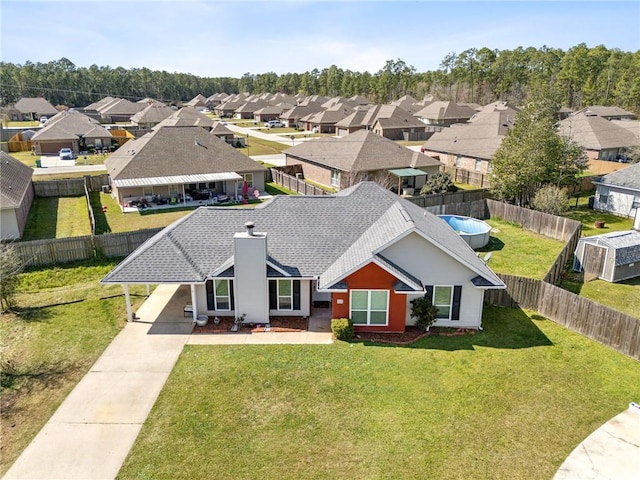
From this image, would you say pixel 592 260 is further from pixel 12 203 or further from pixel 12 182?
pixel 12 182

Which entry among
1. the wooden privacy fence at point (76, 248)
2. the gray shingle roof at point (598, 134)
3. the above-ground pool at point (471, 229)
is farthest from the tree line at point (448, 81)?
the wooden privacy fence at point (76, 248)

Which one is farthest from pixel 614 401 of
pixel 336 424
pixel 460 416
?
pixel 336 424

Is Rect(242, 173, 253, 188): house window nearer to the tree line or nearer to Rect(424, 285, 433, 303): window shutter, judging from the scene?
Rect(424, 285, 433, 303): window shutter

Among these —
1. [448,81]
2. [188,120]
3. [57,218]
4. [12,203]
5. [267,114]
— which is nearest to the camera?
[12,203]

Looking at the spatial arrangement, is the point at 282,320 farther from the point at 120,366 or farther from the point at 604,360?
the point at 604,360

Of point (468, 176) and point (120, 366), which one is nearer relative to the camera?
point (120, 366)

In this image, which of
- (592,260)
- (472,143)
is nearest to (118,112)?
(472,143)

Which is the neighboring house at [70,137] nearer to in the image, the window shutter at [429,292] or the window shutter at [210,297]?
the window shutter at [210,297]
